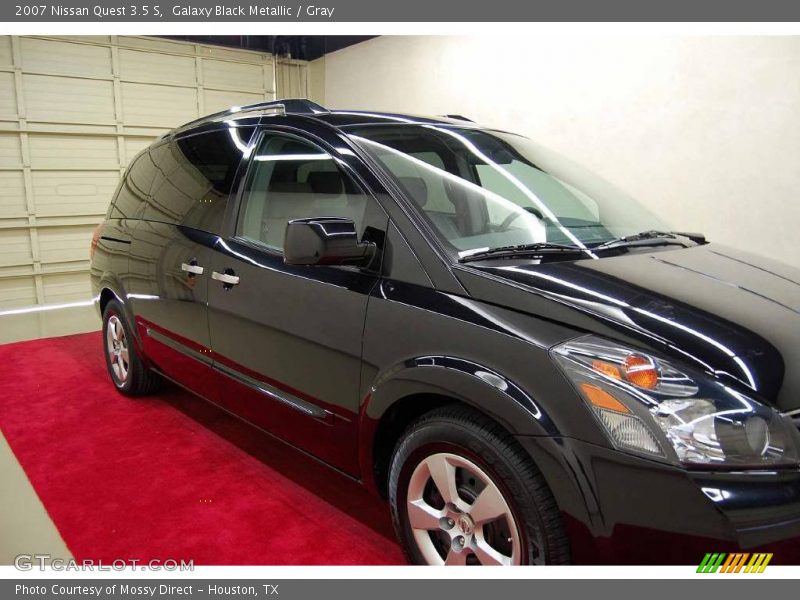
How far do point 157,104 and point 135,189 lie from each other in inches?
173

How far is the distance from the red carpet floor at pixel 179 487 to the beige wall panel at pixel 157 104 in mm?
4352

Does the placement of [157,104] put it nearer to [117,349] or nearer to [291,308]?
[117,349]

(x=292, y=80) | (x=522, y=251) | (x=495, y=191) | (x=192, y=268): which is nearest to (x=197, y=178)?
(x=192, y=268)

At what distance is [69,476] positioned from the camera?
2.52 metres

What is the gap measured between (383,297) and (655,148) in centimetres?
349

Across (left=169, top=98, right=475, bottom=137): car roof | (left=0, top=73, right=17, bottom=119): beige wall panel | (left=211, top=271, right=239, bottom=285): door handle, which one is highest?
(left=0, top=73, right=17, bottom=119): beige wall panel

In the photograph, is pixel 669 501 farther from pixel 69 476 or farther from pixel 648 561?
pixel 69 476

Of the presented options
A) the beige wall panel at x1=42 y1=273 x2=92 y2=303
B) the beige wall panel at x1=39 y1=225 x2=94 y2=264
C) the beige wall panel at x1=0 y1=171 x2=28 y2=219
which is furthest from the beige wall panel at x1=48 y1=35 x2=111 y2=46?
the beige wall panel at x1=42 y1=273 x2=92 y2=303

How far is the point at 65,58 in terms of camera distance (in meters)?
6.42

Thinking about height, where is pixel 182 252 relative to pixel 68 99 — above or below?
below

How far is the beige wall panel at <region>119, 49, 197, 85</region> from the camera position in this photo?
680 centimetres

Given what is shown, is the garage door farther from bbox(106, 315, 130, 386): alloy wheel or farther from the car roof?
the car roof

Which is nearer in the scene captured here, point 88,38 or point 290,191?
point 290,191

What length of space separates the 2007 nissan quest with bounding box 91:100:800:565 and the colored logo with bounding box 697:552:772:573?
2 cm
